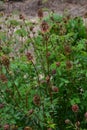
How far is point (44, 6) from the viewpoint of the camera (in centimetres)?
938

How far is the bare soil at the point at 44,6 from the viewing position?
8970 mm

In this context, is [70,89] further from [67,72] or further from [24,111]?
[24,111]

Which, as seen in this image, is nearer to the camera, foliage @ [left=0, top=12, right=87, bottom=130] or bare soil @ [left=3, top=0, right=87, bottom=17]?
foliage @ [left=0, top=12, right=87, bottom=130]

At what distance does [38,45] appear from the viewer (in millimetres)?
3521

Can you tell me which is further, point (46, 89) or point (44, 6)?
point (44, 6)

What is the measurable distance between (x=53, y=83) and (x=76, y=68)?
0.71 ft

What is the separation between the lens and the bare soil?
897 cm

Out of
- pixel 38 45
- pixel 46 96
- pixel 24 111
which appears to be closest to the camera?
pixel 24 111

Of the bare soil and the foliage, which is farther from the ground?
the foliage

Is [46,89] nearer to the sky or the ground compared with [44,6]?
nearer to the sky

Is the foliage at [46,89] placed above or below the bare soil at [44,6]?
above

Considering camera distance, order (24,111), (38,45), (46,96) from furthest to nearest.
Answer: (38,45) → (46,96) → (24,111)

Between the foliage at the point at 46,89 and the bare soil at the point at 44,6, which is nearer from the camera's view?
the foliage at the point at 46,89

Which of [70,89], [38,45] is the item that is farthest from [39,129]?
[38,45]
